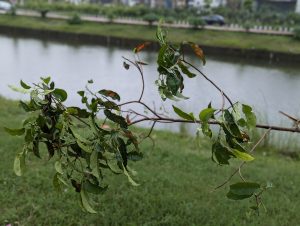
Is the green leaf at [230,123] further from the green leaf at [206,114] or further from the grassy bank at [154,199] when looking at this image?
the grassy bank at [154,199]

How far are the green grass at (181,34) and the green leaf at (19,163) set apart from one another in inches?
774

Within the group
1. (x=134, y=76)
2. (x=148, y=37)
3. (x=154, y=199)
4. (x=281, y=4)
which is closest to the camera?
(x=154, y=199)

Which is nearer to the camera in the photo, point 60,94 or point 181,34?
point 60,94

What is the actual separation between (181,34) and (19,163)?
77.2 feet

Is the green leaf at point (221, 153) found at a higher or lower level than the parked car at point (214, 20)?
higher

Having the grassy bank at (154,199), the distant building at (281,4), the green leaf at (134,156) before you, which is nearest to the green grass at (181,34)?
the grassy bank at (154,199)

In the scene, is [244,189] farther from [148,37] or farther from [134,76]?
[148,37]

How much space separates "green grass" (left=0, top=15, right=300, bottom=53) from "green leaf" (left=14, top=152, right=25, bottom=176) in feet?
64.5

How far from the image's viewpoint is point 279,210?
3266mm

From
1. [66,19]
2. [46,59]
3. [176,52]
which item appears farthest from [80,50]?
[176,52]

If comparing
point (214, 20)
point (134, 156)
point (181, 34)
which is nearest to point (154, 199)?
point (134, 156)

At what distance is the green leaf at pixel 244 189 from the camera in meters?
1.26

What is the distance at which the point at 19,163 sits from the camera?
4.41 ft

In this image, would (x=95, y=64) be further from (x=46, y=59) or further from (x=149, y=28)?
(x=149, y=28)
